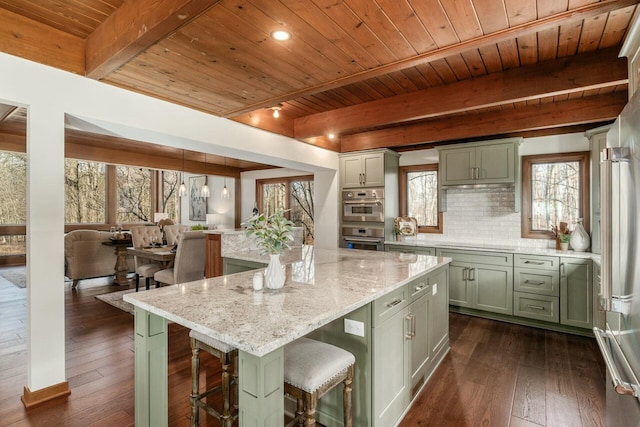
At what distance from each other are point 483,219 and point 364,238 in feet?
5.64

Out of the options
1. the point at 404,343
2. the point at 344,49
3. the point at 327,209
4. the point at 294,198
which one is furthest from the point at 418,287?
the point at 294,198

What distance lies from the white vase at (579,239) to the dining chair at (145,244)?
534 centimetres

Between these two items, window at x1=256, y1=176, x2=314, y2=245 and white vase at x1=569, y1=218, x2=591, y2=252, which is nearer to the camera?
white vase at x1=569, y1=218, x2=591, y2=252

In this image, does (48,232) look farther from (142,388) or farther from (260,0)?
(260,0)

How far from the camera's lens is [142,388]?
1.65 m

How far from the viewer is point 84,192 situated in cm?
826

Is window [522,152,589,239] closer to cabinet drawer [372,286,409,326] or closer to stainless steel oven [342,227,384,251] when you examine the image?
stainless steel oven [342,227,384,251]

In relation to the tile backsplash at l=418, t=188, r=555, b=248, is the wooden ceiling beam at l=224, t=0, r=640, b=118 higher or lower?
higher

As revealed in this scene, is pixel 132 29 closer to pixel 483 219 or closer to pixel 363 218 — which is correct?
pixel 363 218

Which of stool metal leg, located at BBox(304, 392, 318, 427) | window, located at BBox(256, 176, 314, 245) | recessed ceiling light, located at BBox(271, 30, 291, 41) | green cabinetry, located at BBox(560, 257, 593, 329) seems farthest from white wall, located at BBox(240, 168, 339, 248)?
stool metal leg, located at BBox(304, 392, 318, 427)

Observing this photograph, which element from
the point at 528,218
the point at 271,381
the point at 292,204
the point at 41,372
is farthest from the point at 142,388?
the point at 292,204

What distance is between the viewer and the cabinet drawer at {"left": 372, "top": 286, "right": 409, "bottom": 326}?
1.81 meters

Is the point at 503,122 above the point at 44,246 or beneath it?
above

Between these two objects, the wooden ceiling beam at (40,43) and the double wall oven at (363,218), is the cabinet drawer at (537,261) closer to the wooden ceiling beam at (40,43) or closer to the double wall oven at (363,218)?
the double wall oven at (363,218)
